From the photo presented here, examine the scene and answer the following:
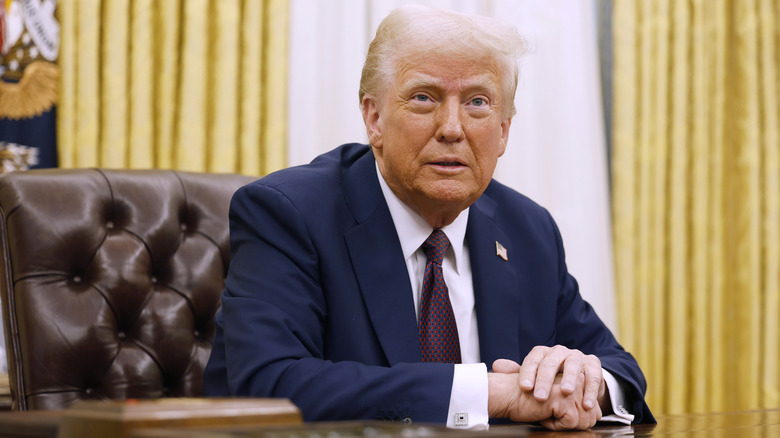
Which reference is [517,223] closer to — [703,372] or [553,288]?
[553,288]

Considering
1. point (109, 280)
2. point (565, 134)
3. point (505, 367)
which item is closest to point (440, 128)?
point (505, 367)

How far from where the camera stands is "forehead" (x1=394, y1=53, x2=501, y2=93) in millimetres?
1880

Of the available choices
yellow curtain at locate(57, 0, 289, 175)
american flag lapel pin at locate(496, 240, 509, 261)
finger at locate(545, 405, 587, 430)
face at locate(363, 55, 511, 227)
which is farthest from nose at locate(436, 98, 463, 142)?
yellow curtain at locate(57, 0, 289, 175)

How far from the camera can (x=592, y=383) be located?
166cm

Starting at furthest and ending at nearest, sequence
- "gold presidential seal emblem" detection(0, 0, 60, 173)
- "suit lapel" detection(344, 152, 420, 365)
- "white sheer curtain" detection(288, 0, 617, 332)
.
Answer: "white sheer curtain" detection(288, 0, 617, 332)
"gold presidential seal emblem" detection(0, 0, 60, 173)
"suit lapel" detection(344, 152, 420, 365)

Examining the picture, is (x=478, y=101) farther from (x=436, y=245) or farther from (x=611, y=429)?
(x=611, y=429)

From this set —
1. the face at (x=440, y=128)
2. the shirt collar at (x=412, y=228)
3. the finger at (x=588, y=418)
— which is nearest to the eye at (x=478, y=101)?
the face at (x=440, y=128)

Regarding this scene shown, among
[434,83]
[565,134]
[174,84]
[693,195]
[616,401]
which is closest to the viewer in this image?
[616,401]

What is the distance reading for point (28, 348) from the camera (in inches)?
77.3

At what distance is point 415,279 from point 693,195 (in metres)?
2.39

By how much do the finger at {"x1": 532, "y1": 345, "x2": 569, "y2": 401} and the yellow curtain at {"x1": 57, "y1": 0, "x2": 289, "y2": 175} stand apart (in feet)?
5.77

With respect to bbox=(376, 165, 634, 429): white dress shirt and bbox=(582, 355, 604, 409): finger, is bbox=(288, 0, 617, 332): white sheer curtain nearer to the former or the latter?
bbox=(376, 165, 634, 429): white dress shirt

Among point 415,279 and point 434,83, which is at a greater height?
point 434,83

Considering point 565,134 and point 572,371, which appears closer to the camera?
point 572,371
